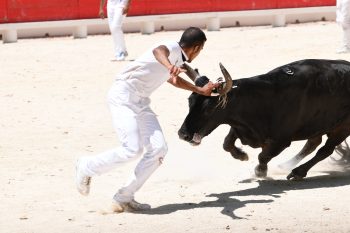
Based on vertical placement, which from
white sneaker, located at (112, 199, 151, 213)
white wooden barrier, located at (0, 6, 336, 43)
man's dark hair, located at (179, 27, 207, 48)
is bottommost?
white wooden barrier, located at (0, 6, 336, 43)

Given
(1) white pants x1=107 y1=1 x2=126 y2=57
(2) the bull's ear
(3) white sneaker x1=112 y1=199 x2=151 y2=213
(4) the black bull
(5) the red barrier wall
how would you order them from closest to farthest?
1. (2) the bull's ear
2. (3) white sneaker x1=112 y1=199 x2=151 y2=213
3. (4) the black bull
4. (1) white pants x1=107 y1=1 x2=126 y2=57
5. (5) the red barrier wall

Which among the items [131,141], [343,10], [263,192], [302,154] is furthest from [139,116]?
[343,10]

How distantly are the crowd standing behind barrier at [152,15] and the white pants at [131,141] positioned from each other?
12.9 meters

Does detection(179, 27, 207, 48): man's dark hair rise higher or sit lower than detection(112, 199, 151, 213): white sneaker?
higher

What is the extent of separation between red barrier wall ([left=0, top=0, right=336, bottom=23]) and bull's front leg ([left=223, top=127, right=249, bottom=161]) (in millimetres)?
12028

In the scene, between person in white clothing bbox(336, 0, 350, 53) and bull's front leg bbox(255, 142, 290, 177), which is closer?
bull's front leg bbox(255, 142, 290, 177)

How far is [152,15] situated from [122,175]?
40.9ft

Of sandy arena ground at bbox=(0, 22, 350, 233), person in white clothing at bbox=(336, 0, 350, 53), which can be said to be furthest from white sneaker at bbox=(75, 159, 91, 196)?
person in white clothing at bbox=(336, 0, 350, 53)

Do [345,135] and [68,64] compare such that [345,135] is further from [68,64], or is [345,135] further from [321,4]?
[321,4]

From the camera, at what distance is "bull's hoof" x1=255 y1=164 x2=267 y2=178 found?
8.82 m

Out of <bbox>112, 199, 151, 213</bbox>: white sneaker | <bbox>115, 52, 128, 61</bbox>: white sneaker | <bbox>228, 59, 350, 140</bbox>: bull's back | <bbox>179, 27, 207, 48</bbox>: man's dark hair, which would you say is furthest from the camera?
<bbox>115, 52, 128, 61</bbox>: white sneaker

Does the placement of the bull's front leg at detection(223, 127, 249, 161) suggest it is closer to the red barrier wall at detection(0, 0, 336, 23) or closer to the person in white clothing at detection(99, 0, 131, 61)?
the person in white clothing at detection(99, 0, 131, 61)

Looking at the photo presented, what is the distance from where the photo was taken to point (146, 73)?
7.47 meters

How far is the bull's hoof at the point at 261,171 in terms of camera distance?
882 centimetres
